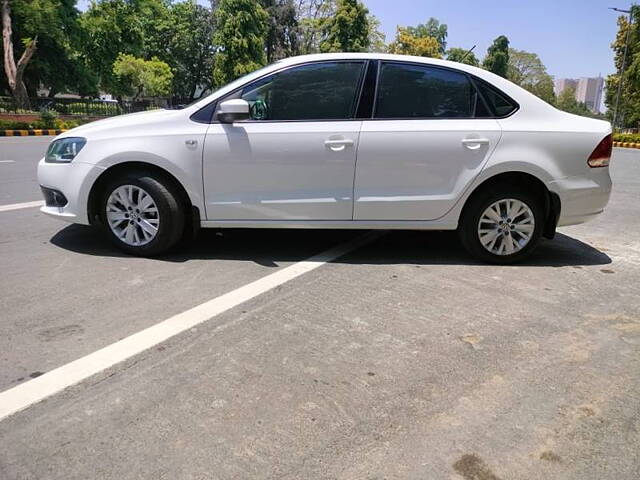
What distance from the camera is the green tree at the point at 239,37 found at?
131ft

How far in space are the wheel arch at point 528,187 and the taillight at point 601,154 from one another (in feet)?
1.35

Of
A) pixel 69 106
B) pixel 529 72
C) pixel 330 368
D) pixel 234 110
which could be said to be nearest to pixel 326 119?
pixel 234 110

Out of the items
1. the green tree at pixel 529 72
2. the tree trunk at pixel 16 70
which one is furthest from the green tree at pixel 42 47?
the green tree at pixel 529 72

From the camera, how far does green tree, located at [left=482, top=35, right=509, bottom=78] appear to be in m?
71.1

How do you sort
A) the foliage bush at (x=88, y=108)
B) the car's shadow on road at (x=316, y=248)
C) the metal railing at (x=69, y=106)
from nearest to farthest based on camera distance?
the car's shadow on road at (x=316, y=248), the metal railing at (x=69, y=106), the foliage bush at (x=88, y=108)

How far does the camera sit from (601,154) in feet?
15.5

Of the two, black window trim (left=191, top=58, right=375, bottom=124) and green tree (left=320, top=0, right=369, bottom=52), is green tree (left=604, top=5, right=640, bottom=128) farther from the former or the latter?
black window trim (left=191, top=58, right=375, bottom=124)

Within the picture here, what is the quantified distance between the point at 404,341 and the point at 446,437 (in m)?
0.95

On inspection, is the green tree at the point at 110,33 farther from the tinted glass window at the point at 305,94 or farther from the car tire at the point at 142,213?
the tinted glass window at the point at 305,94

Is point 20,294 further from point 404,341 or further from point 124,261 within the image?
point 404,341

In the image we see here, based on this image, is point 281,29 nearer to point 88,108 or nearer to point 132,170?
point 88,108

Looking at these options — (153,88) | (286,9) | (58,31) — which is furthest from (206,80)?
(58,31)

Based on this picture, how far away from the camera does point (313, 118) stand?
470cm

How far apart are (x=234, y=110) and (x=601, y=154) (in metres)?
3.11
